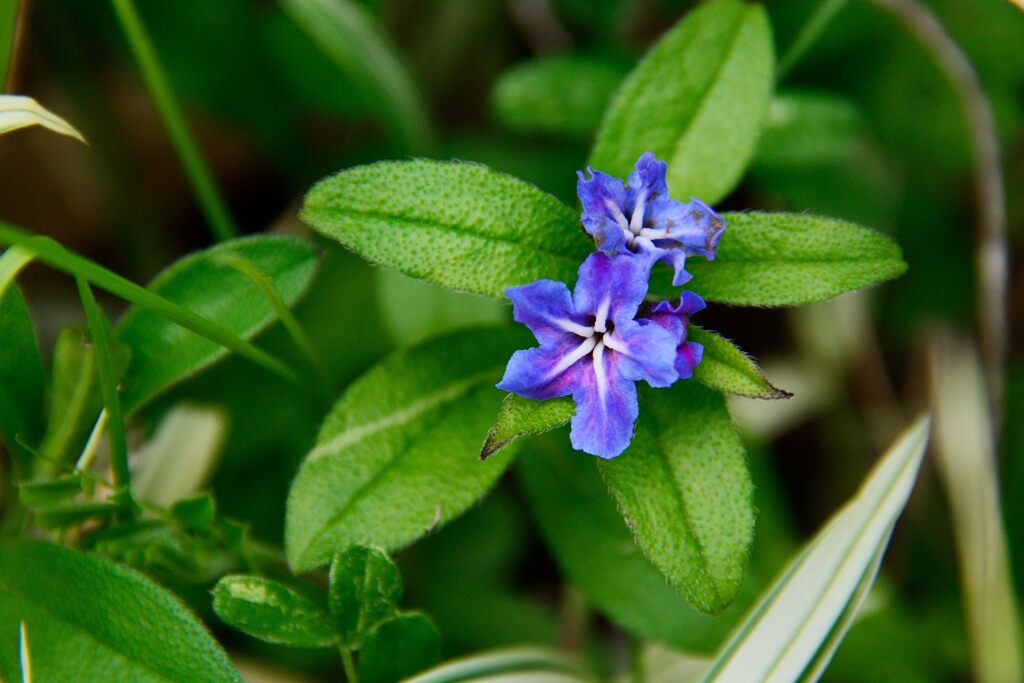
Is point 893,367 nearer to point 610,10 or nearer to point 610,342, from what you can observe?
point 610,10

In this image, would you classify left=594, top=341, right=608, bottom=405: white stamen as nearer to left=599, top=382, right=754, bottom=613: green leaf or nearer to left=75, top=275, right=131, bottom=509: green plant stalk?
left=599, top=382, right=754, bottom=613: green leaf

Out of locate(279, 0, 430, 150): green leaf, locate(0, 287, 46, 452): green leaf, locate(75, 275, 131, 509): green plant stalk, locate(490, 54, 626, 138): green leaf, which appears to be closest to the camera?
locate(75, 275, 131, 509): green plant stalk

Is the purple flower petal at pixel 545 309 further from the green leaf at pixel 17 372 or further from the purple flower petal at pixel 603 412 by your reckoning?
the green leaf at pixel 17 372

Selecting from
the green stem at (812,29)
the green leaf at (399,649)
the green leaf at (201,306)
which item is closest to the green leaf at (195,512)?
the green leaf at (201,306)

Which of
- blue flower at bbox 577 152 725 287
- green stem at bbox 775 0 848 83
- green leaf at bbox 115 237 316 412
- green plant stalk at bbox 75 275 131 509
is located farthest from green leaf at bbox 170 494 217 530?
green stem at bbox 775 0 848 83

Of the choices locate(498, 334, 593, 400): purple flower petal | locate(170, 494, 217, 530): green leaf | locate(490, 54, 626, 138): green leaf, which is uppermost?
locate(490, 54, 626, 138): green leaf
